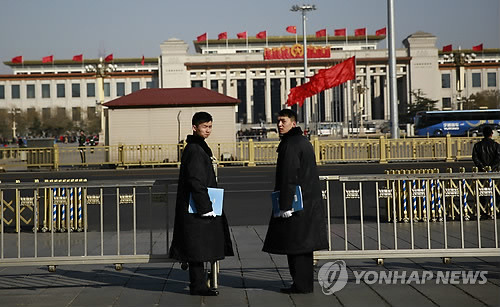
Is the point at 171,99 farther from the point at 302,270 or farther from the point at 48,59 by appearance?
the point at 48,59

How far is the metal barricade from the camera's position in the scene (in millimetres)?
7555

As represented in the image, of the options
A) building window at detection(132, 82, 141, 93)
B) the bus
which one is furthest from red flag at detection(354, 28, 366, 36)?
the bus

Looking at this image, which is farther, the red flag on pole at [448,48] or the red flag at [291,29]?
the red flag on pole at [448,48]

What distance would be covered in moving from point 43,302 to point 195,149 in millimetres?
2124

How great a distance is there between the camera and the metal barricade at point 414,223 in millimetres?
7555

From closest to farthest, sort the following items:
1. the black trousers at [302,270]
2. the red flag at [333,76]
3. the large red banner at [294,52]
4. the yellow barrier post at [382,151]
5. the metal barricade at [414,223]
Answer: the black trousers at [302,270] → the metal barricade at [414,223] → the yellow barrier post at [382,151] → the red flag at [333,76] → the large red banner at [294,52]

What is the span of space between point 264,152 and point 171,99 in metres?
5.34

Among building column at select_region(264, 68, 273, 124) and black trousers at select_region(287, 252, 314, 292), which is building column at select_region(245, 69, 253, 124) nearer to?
building column at select_region(264, 68, 273, 124)

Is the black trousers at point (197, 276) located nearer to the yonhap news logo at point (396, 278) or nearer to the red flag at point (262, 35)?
the yonhap news logo at point (396, 278)

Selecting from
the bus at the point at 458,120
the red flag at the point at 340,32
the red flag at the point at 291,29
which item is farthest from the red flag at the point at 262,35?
the bus at the point at 458,120

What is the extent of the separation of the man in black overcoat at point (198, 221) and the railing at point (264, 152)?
76.7 feet

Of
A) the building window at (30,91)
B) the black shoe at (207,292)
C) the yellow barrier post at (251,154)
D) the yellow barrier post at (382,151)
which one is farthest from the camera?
the building window at (30,91)

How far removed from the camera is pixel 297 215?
253 inches

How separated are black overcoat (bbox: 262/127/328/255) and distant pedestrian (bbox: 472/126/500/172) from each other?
7.44 metres
